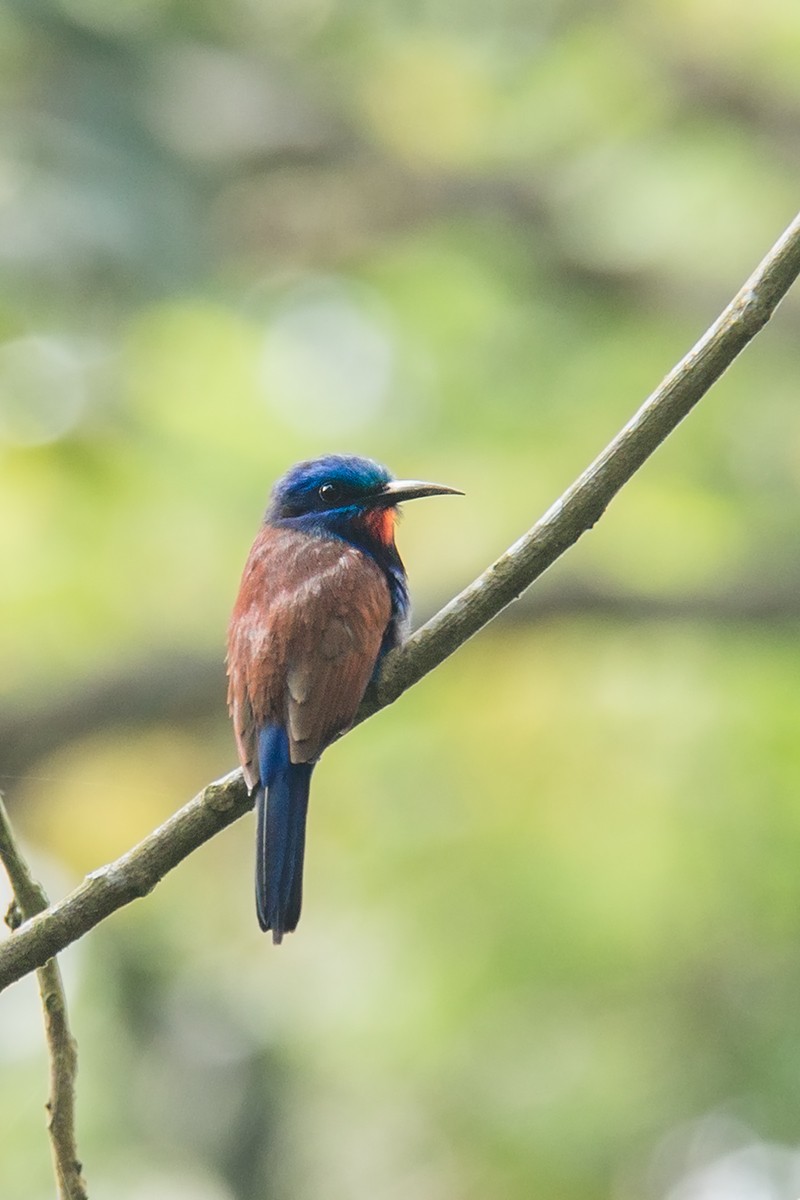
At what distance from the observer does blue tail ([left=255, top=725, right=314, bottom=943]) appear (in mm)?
3287

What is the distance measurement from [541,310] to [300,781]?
8.48 meters

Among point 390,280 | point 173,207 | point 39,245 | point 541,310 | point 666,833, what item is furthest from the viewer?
point 390,280

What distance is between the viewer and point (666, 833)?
348 inches

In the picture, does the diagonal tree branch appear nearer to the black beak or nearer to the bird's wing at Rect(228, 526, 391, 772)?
the bird's wing at Rect(228, 526, 391, 772)

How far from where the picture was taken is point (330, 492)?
4.32m

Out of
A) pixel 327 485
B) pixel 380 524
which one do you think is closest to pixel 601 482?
pixel 380 524

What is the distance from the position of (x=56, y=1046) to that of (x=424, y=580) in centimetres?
638

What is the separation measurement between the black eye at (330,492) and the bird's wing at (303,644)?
1.12 ft

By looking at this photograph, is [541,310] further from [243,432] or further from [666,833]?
[666,833]

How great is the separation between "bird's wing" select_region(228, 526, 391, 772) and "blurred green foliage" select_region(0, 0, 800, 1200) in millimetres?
4185

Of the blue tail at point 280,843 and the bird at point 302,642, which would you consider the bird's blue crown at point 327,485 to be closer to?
the bird at point 302,642

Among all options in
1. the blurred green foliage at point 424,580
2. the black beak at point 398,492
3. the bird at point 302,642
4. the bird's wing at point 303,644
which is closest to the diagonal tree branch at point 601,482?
the bird at point 302,642

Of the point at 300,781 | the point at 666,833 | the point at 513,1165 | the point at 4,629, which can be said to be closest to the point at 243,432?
the point at 4,629

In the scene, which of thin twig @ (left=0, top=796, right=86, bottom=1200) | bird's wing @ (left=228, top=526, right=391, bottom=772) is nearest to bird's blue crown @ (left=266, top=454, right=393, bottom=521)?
bird's wing @ (left=228, top=526, right=391, bottom=772)
